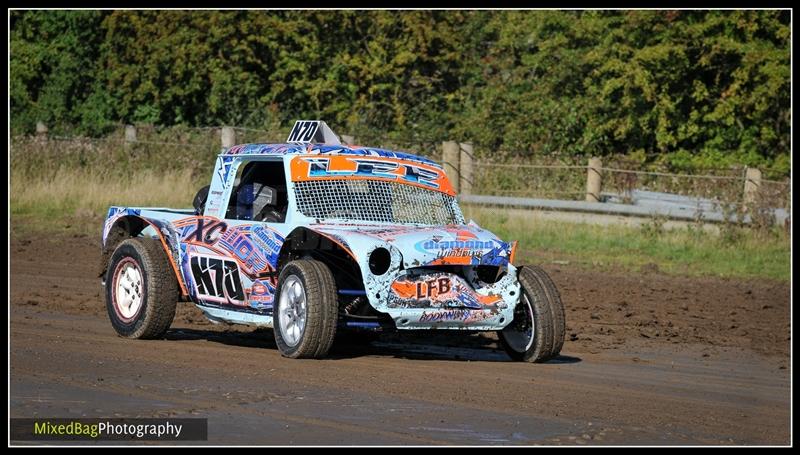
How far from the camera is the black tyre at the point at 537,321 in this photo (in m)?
11.4

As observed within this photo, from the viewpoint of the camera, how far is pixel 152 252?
40.6 feet

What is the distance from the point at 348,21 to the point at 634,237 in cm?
1463

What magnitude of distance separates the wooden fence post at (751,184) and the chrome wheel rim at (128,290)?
1467 cm

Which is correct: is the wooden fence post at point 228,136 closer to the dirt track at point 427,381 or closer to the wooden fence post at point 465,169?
the wooden fence post at point 465,169

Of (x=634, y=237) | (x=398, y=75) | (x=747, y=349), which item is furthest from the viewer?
(x=398, y=75)

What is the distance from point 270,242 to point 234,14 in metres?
24.8

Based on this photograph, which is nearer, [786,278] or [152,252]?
[152,252]

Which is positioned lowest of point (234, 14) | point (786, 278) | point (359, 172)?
point (786, 278)

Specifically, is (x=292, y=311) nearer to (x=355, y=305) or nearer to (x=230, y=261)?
(x=355, y=305)

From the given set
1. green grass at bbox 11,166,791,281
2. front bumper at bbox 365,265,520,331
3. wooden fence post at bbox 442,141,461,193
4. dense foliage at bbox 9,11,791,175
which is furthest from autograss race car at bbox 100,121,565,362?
dense foliage at bbox 9,11,791,175
